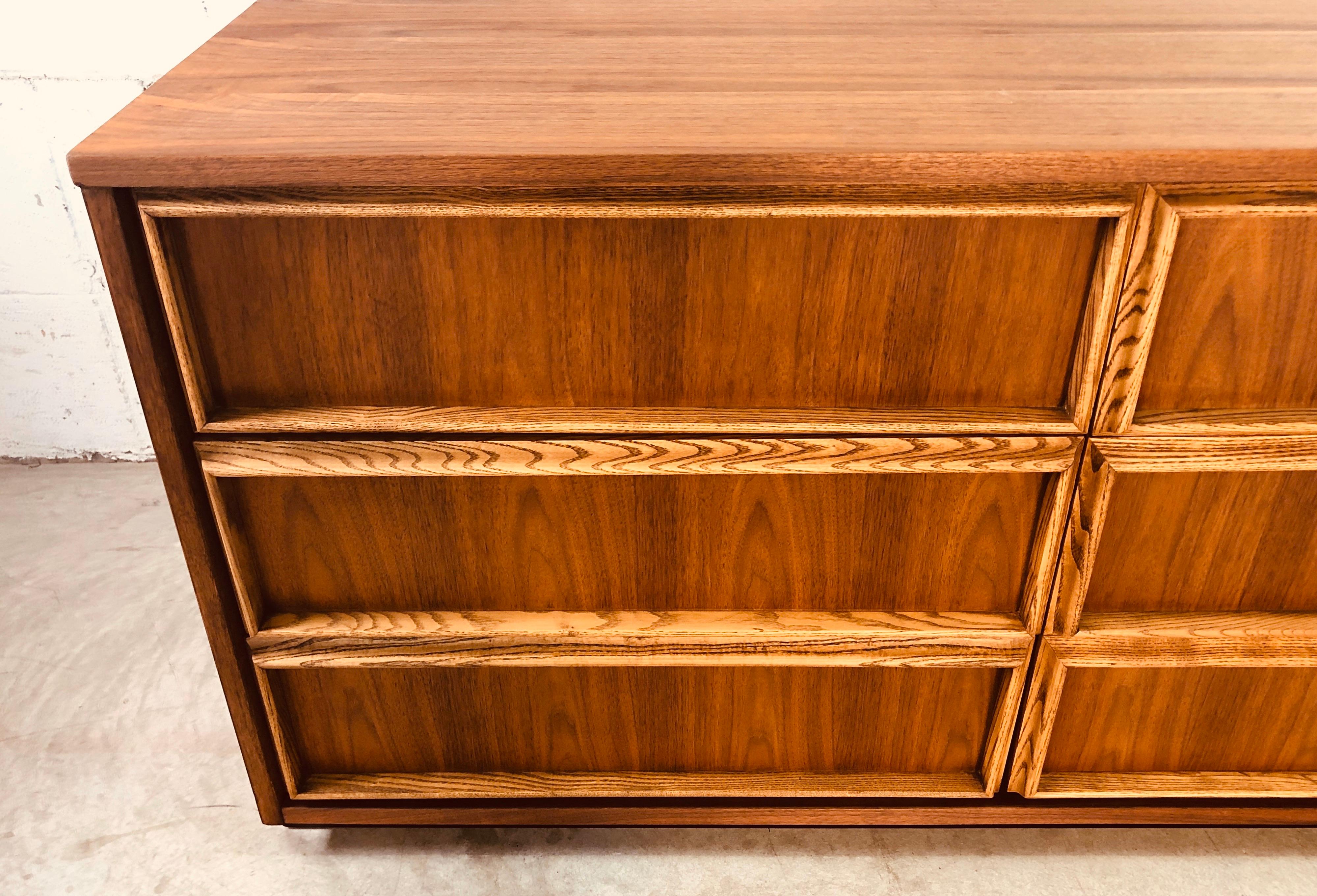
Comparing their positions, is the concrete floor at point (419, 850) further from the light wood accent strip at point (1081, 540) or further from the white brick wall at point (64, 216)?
the white brick wall at point (64, 216)

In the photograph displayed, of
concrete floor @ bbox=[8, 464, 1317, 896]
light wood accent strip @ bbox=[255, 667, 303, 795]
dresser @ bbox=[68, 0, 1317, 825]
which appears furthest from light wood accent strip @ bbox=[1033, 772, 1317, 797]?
light wood accent strip @ bbox=[255, 667, 303, 795]

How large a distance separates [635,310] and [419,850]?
0.72 m

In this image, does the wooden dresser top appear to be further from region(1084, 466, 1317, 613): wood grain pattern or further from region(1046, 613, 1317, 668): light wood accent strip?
region(1046, 613, 1317, 668): light wood accent strip

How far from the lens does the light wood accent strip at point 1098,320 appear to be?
74cm

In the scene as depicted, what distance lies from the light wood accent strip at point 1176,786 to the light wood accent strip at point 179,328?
0.92 m

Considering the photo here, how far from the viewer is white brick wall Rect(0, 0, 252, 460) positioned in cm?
140

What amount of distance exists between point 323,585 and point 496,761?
0.93 feet

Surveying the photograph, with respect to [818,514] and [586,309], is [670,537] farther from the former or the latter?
[586,309]

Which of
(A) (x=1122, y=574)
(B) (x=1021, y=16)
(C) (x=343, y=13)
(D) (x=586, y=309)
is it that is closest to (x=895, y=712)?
(A) (x=1122, y=574)

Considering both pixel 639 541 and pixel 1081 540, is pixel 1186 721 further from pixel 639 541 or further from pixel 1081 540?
pixel 639 541

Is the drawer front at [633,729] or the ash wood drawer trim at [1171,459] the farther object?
the drawer front at [633,729]

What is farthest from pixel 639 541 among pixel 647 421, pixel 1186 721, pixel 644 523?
pixel 1186 721

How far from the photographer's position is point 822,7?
107 centimetres

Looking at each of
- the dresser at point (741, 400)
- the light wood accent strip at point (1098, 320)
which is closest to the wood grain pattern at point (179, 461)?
the dresser at point (741, 400)
